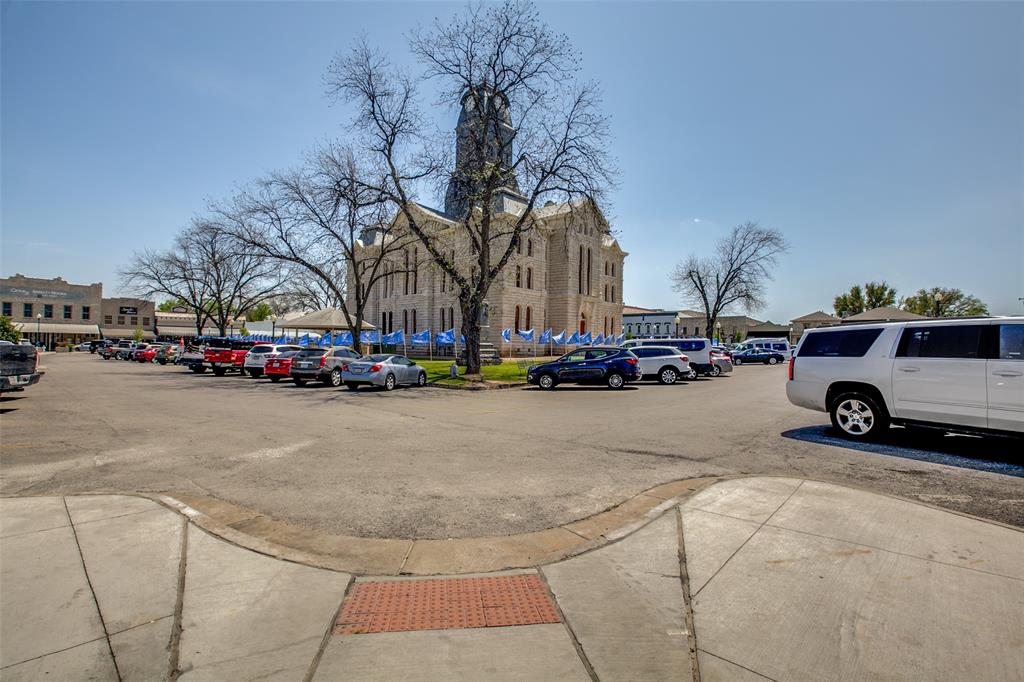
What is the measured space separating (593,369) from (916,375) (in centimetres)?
1178

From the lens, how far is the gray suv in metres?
20.5

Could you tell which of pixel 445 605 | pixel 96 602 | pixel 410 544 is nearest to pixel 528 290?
pixel 410 544

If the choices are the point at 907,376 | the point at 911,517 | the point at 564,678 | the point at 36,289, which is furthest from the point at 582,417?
Answer: the point at 36,289

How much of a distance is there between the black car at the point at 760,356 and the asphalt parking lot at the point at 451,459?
35.2 m

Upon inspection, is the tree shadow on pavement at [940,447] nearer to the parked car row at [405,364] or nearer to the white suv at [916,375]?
the white suv at [916,375]

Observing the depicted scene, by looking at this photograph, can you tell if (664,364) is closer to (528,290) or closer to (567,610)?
(567,610)

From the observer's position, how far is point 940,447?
784 centimetres

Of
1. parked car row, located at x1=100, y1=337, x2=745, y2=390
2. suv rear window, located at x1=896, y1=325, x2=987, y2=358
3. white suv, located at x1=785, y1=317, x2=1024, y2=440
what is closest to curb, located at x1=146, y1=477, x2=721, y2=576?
white suv, located at x1=785, y1=317, x2=1024, y2=440

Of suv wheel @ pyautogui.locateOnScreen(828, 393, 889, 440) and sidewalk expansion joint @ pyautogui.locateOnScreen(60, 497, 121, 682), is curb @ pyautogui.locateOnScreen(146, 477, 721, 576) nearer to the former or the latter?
sidewalk expansion joint @ pyautogui.locateOnScreen(60, 497, 121, 682)

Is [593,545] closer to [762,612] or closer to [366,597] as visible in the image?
[762,612]

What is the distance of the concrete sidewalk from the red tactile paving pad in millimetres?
15

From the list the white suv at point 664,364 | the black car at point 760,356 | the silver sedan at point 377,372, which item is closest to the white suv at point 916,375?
the white suv at point 664,364

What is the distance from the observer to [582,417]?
452 inches

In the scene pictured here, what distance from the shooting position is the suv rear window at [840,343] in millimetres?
8508
